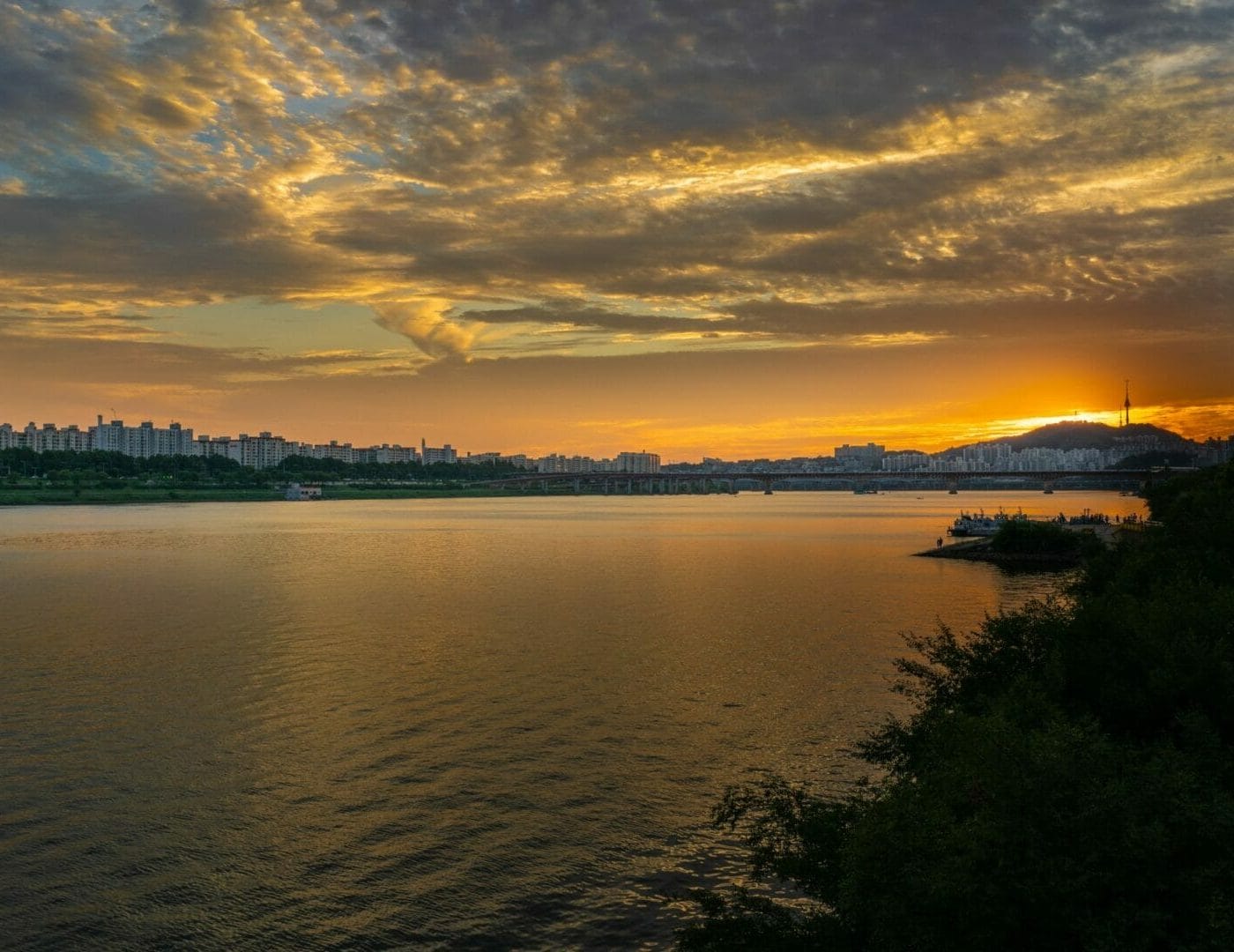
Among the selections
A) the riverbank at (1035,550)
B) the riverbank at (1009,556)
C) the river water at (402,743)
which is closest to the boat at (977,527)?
the riverbank at (1009,556)

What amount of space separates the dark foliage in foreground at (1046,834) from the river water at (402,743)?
4489 mm

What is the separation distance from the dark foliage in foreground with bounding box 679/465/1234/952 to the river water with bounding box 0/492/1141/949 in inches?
177

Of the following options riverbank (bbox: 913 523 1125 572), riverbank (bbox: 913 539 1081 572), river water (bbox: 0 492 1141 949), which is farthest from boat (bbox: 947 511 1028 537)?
river water (bbox: 0 492 1141 949)

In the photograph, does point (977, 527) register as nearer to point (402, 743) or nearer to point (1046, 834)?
point (402, 743)

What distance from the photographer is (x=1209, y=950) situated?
10.5 metres

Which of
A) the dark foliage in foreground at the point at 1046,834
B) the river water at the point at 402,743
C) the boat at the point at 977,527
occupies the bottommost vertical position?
the river water at the point at 402,743

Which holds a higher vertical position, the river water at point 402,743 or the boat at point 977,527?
the boat at point 977,527

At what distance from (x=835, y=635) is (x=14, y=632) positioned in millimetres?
44261

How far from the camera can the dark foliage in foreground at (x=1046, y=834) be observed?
11.8m

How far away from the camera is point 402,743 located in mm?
29469

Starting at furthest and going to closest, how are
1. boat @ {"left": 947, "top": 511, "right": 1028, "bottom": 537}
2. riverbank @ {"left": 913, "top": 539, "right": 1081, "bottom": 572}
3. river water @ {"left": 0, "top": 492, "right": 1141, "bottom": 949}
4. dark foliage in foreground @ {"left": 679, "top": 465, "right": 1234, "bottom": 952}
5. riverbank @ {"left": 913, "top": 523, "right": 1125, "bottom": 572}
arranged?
boat @ {"left": 947, "top": 511, "right": 1028, "bottom": 537} < riverbank @ {"left": 913, "top": 523, "right": 1125, "bottom": 572} < riverbank @ {"left": 913, "top": 539, "right": 1081, "bottom": 572} < river water @ {"left": 0, "top": 492, "right": 1141, "bottom": 949} < dark foliage in foreground @ {"left": 679, "top": 465, "right": 1234, "bottom": 952}

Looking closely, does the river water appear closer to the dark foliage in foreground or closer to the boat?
the dark foliage in foreground

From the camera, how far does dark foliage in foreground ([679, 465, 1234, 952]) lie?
11.8 m

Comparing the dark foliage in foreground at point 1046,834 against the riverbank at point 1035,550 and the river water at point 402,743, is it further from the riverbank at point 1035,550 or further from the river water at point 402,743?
the riverbank at point 1035,550
